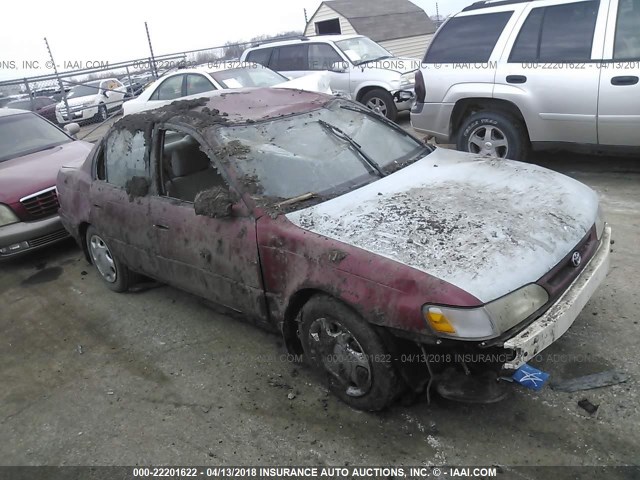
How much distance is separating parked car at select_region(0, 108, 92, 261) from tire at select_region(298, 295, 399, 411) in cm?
341

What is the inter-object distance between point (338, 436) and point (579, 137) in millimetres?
4359

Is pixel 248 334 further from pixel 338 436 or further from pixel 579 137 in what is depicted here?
pixel 579 137

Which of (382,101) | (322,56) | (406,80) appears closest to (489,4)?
(406,80)

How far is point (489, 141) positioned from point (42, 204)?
196 inches

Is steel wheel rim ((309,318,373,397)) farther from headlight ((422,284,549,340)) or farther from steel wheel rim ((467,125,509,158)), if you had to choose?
steel wheel rim ((467,125,509,158))

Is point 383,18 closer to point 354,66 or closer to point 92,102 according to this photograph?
point 92,102

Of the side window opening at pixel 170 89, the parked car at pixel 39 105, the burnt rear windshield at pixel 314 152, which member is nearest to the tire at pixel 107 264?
the burnt rear windshield at pixel 314 152

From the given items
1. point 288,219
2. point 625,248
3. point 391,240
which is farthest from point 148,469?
point 625,248

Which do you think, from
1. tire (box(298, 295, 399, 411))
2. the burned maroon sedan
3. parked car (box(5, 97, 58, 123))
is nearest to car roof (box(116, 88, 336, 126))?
the burned maroon sedan

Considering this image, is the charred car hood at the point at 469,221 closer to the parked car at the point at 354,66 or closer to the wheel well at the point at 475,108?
the wheel well at the point at 475,108

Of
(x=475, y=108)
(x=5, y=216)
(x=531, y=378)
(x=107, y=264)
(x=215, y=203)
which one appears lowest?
(x=531, y=378)

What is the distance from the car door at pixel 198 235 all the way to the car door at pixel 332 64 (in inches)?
255

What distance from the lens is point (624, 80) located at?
5.07 meters

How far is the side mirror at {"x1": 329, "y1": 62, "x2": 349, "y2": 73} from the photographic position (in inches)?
391
